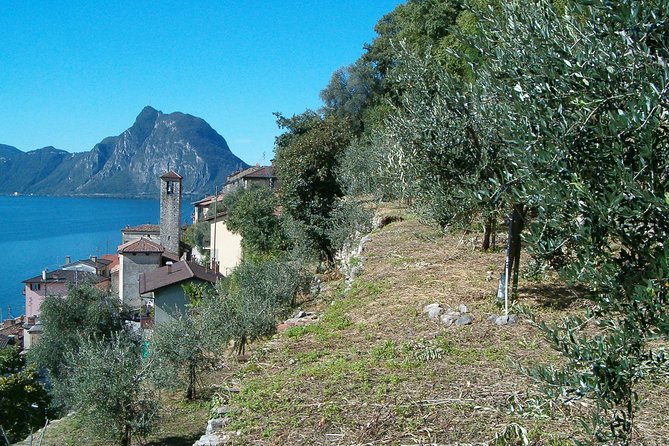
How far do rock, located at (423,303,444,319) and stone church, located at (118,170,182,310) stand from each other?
45.3 meters

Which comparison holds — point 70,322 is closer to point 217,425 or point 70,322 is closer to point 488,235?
point 488,235

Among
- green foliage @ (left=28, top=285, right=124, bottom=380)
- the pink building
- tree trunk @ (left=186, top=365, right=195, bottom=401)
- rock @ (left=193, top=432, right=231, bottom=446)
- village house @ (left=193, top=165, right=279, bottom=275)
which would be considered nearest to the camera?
rock @ (left=193, top=432, right=231, bottom=446)

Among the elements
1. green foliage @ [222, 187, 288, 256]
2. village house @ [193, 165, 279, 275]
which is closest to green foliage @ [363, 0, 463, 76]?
green foliage @ [222, 187, 288, 256]

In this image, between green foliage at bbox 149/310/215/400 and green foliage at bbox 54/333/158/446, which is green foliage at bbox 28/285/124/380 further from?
green foliage at bbox 54/333/158/446

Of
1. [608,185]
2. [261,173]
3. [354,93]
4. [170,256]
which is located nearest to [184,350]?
[608,185]

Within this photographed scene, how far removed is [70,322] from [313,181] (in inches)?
746

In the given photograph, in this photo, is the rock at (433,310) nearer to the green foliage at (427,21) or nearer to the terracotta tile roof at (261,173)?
the green foliage at (427,21)

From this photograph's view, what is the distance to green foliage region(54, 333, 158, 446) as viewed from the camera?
584 inches

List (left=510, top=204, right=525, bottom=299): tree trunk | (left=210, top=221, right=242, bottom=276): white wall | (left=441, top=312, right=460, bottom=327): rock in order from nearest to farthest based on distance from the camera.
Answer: (left=510, top=204, right=525, bottom=299): tree trunk, (left=441, top=312, right=460, bottom=327): rock, (left=210, top=221, right=242, bottom=276): white wall

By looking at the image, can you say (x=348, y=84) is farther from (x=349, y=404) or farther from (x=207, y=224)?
(x=349, y=404)

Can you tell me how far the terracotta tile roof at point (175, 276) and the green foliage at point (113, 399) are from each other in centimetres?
2302

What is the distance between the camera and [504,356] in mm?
6500

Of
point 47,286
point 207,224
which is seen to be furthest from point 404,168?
point 47,286

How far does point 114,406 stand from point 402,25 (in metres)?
32.2
